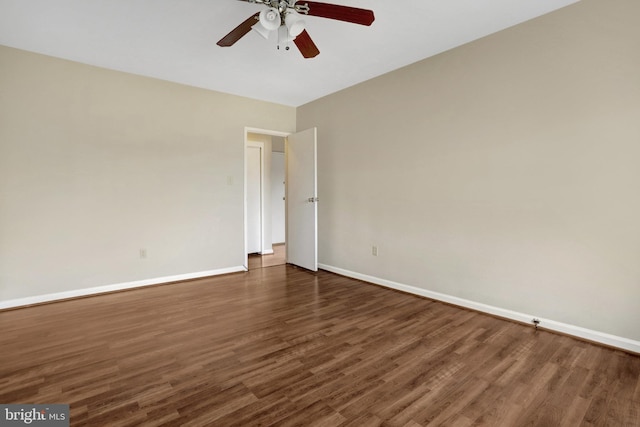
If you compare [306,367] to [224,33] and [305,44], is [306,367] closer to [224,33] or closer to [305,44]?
[305,44]

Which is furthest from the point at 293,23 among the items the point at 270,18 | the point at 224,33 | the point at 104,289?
the point at 104,289

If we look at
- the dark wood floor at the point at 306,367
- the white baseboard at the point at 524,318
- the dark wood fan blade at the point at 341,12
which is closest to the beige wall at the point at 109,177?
the dark wood floor at the point at 306,367

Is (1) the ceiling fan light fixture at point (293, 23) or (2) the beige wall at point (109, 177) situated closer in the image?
(1) the ceiling fan light fixture at point (293, 23)

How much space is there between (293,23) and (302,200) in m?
2.90

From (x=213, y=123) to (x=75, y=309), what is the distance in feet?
8.95

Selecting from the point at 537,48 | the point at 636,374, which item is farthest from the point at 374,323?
the point at 537,48

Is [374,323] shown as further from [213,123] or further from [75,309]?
[213,123]

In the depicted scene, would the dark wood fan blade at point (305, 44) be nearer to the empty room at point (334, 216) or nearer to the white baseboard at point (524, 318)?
the empty room at point (334, 216)

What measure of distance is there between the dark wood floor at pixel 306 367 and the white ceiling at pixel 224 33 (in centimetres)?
259

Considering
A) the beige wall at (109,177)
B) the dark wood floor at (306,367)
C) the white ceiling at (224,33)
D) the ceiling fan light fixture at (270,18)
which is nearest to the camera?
the dark wood floor at (306,367)

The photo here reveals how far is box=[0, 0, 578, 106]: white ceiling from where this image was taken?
2344 mm

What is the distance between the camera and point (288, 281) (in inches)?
158

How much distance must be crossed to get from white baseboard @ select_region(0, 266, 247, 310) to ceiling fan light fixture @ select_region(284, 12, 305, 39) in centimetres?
334

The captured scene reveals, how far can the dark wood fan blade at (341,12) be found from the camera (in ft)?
6.03
